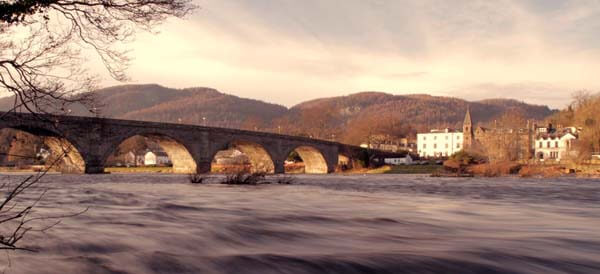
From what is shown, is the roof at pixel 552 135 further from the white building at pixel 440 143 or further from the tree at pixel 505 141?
the white building at pixel 440 143

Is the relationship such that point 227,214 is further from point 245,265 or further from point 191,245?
point 245,265

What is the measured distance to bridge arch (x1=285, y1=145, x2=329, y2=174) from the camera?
3206 inches

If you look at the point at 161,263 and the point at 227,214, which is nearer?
the point at 161,263

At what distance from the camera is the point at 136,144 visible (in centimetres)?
11331

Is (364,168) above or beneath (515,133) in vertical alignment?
beneath

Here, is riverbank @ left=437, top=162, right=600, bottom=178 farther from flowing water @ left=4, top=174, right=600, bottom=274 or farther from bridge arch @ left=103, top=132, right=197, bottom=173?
flowing water @ left=4, top=174, right=600, bottom=274

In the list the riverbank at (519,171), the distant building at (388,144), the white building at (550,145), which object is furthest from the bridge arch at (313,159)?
the white building at (550,145)

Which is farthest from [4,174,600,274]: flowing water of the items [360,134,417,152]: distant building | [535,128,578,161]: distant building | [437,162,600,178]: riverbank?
→ [360,134,417,152]: distant building

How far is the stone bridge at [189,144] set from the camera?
1959 inches

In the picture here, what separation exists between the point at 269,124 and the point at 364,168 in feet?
386

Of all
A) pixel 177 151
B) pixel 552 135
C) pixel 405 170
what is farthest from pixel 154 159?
pixel 552 135

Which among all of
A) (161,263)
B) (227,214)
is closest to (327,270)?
(161,263)

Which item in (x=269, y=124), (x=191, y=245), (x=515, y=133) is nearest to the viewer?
(x=191, y=245)

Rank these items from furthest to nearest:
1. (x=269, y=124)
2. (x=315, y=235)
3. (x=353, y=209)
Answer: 1. (x=269, y=124)
2. (x=353, y=209)
3. (x=315, y=235)
